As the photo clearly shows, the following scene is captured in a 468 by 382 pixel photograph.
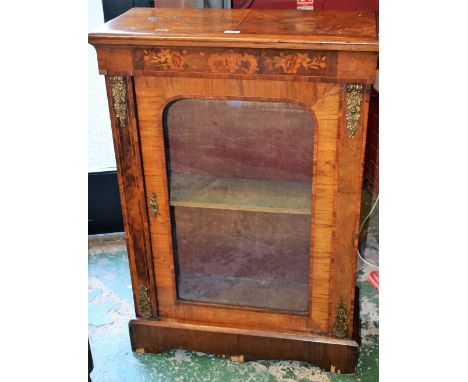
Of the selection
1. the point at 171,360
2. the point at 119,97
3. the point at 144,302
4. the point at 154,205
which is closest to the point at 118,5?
the point at 119,97

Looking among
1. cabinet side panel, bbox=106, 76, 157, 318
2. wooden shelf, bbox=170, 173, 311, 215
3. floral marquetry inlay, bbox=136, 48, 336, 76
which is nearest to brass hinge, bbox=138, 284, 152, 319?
cabinet side panel, bbox=106, 76, 157, 318

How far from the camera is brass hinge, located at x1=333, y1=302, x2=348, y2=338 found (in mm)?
1461

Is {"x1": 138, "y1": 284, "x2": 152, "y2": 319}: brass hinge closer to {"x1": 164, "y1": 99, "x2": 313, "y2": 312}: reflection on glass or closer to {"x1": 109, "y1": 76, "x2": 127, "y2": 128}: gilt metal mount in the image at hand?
{"x1": 164, "y1": 99, "x2": 313, "y2": 312}: reflection on glass

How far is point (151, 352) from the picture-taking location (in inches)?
64.4

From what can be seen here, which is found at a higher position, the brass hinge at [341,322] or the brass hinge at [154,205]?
the brass hinge at [154,205]

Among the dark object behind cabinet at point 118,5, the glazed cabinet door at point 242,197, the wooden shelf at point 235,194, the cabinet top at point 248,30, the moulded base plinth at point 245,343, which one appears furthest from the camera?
the dark object behind cabinet at point 118,5

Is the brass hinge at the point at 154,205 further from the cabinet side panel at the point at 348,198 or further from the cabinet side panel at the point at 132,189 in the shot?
the cabinet side panel at the point at 348,198

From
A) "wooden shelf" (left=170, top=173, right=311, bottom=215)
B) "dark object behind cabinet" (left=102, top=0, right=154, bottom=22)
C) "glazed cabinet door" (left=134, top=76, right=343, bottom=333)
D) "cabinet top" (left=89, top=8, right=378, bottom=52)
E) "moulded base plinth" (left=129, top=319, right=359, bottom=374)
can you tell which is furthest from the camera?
"dark object behind cabinet" (left=102, top=0, right=154, bottom=22)

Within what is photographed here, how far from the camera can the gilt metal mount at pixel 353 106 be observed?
3.93 ft

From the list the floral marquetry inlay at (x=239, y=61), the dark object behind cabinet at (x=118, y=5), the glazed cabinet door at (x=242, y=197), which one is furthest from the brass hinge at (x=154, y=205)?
the dark object behind cabinet at (x=118, y=5)

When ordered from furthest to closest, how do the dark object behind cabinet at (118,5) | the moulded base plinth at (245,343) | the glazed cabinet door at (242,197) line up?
the dark object behind cabinet at (118,5) < the moulded base plinth at (245,343) < the glazed cabinet door at (242,197)

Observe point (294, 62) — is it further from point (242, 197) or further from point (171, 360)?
point (171, 360)

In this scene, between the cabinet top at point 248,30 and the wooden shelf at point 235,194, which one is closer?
the cabinet top at point 248,30
